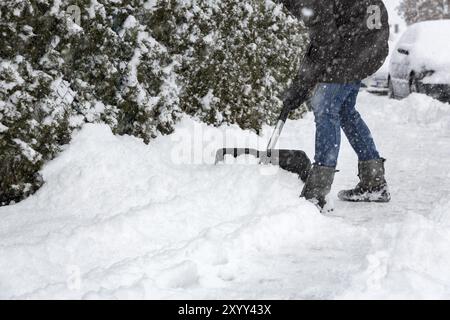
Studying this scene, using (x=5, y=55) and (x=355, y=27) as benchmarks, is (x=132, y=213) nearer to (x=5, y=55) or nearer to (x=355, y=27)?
(x=5, y=55)

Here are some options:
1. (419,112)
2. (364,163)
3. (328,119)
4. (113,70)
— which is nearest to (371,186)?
(364,163)

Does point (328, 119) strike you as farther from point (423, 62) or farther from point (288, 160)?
point (423, 62)

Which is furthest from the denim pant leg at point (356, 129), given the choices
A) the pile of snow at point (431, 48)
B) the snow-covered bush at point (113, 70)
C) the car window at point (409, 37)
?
the car window at point (409, 37)

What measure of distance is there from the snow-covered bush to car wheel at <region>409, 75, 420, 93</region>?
5249mm

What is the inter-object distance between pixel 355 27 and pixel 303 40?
180 inches

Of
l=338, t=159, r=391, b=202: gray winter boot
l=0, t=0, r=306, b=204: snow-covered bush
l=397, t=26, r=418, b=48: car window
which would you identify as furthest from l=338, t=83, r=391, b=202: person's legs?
l=397, t=26, r=418, b=48: car window

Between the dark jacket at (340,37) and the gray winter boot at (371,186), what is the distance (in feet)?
2.53

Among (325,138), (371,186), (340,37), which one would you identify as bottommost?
(371,186)

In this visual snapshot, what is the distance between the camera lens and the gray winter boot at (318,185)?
4.43 metres

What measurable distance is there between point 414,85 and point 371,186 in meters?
7.11

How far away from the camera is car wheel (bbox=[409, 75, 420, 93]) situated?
1118 centimetres

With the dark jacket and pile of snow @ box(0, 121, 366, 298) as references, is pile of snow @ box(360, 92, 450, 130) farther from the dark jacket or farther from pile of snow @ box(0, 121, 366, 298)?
pile of snow @ box(0, 121, 366, 298)

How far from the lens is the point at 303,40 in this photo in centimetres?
894

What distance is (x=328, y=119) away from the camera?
14.7ft
